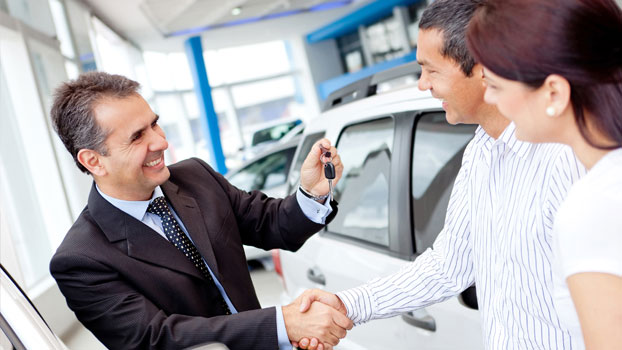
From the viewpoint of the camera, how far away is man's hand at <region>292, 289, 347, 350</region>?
5.45 ft

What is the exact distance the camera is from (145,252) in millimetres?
1659

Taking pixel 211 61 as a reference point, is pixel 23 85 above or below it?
below

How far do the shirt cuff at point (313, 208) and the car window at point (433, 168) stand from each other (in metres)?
0.32

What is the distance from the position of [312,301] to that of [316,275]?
2.55 feet

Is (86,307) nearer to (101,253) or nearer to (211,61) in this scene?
(101,253)

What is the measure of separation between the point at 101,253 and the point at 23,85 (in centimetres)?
585

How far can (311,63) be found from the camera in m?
19.4

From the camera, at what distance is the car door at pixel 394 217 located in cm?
186

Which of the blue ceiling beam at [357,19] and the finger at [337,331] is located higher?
the blue ceiling beam at [357,19]

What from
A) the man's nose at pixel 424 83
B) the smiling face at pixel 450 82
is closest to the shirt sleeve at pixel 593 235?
the smiling face at pixel 450 82

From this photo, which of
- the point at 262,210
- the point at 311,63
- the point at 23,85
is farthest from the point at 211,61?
the point at 262,210

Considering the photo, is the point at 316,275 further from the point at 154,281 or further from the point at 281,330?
the point at 154,281

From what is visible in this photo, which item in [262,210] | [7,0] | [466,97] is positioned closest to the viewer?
[466,97]

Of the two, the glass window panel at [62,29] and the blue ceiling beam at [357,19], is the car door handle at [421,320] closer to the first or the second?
the glass window panel at [62,29]
